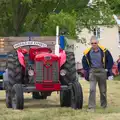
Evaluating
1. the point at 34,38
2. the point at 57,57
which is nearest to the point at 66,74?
the point at 57,57

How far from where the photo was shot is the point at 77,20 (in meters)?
30.8

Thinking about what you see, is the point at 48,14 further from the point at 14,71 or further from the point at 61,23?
the point at 14,71

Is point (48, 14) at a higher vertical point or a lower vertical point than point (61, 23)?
higher

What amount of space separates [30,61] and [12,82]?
76 centimetres

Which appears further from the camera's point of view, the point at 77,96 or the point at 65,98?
the point at 65,98

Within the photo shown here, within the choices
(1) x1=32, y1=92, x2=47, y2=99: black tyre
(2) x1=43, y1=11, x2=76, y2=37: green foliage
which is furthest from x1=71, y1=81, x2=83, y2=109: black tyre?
(2) x1=43, y1=11, x2=76, y2=37: green foliage

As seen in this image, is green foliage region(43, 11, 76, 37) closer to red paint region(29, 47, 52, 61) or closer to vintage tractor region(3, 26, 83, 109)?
red paint region(29, 47, 52, 61)

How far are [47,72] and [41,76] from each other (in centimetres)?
19

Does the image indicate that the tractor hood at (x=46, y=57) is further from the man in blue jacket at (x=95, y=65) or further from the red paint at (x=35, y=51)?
the man in blue jacket at (x=95, y=65)

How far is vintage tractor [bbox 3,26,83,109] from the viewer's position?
11.6 meters

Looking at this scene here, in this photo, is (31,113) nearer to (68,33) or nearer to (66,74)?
(66,74)

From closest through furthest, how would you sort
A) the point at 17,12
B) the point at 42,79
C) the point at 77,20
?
1. the point at 42,79
2. the point at 17,12
3. the point at 77,20

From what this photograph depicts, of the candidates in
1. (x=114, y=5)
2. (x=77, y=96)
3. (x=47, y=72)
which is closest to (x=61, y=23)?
(x=114, y=5)

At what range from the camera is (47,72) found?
11859 millimetres
